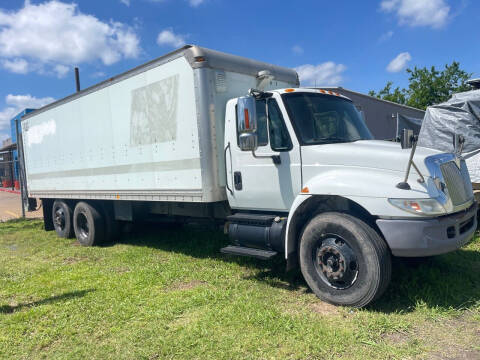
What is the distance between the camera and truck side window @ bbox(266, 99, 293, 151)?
15.2 ft

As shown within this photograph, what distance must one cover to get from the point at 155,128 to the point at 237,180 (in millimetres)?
1751

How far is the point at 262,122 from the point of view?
15.8 ft

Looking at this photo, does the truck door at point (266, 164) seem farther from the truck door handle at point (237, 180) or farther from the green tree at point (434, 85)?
the green tree at point (434, 85)

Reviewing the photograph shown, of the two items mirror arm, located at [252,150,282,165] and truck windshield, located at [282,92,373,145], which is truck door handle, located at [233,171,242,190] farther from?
truck windshield, located at [282,92,373,145]

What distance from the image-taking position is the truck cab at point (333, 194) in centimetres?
366

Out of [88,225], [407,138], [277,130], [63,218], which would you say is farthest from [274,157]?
[63,218]

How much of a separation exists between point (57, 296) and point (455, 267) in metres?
5.30

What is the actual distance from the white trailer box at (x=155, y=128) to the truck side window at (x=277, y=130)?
827 millimetres

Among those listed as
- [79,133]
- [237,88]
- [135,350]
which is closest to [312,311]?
[135,350]

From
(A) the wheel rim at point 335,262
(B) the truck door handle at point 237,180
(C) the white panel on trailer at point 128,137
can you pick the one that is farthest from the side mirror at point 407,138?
(C) the white panel on trailer at point 128,137

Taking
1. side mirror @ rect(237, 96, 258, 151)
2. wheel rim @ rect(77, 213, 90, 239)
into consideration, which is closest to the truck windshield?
side mirror @ rect(237, 96, 258, 151)

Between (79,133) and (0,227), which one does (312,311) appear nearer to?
(79,133)

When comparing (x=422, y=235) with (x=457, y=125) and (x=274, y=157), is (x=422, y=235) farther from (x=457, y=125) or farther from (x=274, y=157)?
(x=457, y=125)

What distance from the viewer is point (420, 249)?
11.8 ft
